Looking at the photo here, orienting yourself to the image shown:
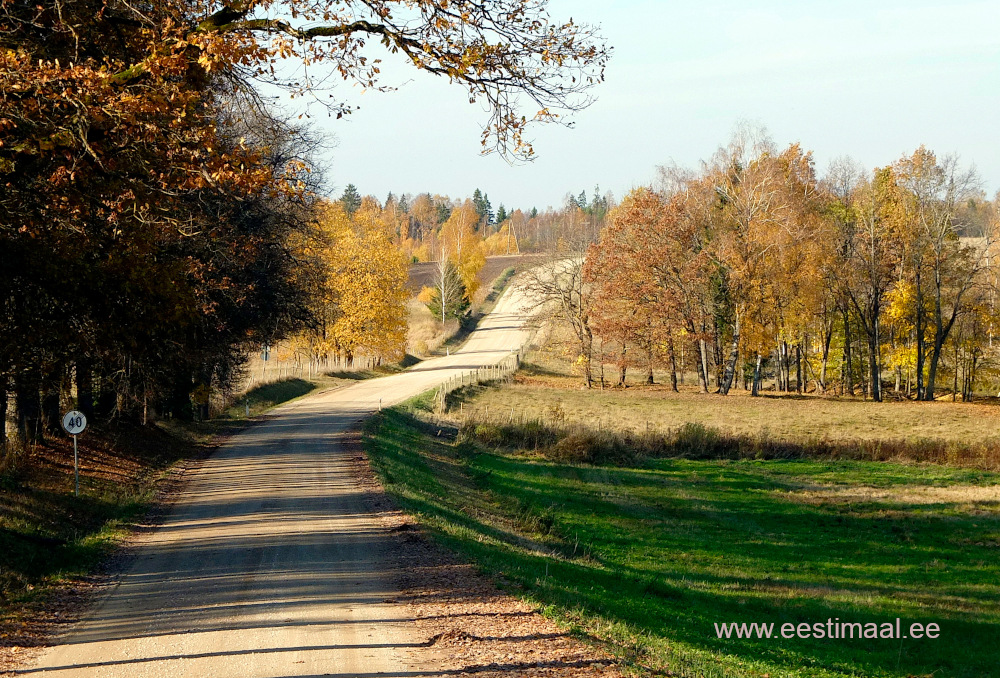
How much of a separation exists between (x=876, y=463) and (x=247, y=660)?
27.2 metres

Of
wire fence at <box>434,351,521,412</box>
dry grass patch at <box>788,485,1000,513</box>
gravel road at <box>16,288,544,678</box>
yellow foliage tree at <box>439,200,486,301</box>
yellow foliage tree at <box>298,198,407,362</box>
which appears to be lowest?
dry grass patch at <box>788,485,1000,513</box>

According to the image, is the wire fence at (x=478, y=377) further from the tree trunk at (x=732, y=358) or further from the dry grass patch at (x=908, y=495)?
the dry grass patch at (x=908, y=495)

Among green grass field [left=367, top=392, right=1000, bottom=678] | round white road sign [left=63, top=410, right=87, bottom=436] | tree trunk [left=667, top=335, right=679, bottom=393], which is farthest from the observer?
tree trunk [left=667, top=335, right=679, bottom=393]

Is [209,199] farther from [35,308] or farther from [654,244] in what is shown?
[654,244]

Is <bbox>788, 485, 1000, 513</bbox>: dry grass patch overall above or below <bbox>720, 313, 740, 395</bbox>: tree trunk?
below

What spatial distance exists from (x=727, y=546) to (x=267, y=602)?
12.4m

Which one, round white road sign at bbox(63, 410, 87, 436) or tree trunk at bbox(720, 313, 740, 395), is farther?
tree trunk at bbox(720, 313, 740, 395)

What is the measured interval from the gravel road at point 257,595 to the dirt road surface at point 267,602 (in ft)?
0.07

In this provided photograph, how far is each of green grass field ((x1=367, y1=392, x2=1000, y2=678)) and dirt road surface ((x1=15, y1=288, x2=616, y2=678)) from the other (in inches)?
53.4

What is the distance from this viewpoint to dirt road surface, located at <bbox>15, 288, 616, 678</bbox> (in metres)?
7.46

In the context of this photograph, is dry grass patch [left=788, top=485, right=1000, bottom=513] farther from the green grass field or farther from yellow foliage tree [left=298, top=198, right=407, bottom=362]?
yellow foliage tree [left=298, top=198, right=407, bottom=362]

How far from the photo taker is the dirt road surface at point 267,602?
7465mm

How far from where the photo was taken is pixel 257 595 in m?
9.74

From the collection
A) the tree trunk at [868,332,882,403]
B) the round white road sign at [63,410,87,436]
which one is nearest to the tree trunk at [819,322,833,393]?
the tree trunk at [868,332,882,403]
